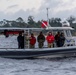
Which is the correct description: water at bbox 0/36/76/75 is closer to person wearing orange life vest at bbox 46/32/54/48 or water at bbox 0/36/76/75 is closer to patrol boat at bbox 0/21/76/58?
patrol boat at bbox 0/21/76/58

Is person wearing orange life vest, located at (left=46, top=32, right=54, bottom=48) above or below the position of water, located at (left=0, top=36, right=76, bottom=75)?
above

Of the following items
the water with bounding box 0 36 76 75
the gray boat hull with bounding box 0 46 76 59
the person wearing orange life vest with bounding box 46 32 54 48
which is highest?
the person wearing orange life vest with bounding box 46 32 54 48

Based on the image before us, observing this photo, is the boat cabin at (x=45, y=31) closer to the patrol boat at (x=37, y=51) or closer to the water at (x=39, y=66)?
the patrol boat at (x=37, y=51)

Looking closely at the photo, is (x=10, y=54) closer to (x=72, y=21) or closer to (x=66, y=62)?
(x=66, y=62)

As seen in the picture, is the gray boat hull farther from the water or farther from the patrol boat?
the water

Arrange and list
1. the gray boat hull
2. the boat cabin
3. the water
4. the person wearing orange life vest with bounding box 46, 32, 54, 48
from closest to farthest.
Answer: the water, the person wearing orange life vest with bounding box 46, 32, 54, 48, the gray boat hull, the boat cabin

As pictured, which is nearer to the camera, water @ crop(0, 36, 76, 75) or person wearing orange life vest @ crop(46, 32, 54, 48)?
water @ crop(0, 36, 76, 75)

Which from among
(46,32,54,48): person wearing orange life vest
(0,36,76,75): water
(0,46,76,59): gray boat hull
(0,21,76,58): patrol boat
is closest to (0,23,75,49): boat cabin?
(0,21,76,58): patrol boat

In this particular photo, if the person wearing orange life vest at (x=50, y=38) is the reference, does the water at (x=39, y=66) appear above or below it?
below

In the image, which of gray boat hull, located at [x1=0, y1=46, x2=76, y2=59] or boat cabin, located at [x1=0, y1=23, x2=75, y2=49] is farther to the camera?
boat cabin, located at [x1=0, y1=23, x2=75, y2=49]

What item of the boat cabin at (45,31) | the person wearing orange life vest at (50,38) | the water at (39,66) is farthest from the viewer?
the boat cabin at (45,31)

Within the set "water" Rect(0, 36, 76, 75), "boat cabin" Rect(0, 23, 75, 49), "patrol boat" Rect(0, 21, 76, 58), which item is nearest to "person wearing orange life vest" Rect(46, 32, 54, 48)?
"patrol boat" Rect(0, 21, 76, 58)

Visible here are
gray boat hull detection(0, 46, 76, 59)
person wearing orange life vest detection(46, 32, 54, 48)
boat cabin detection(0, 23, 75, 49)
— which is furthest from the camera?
boat cabin detection(0, 23, 75, 49)

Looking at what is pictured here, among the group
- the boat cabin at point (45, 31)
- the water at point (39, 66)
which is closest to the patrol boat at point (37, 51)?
the boat cabin at point (45, 31)
